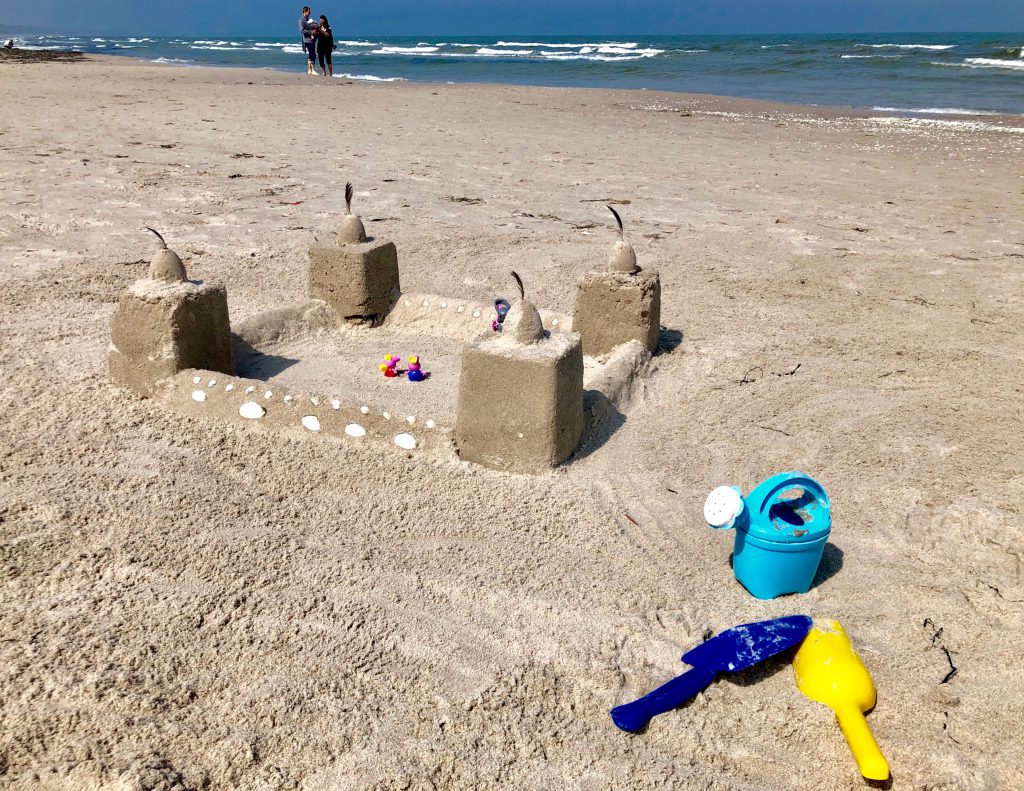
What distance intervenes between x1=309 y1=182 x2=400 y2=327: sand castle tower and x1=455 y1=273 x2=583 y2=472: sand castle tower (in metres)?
1.82

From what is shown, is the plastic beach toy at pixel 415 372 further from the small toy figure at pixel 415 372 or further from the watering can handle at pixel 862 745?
the watering can handle at pixel 862 745

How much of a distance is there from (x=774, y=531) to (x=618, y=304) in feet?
6.89

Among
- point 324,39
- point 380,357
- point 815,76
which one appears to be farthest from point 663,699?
point 815,76

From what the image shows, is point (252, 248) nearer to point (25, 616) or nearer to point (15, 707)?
point (25, 616)

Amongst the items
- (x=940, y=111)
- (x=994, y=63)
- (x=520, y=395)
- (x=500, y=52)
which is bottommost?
(x=520, y=395)

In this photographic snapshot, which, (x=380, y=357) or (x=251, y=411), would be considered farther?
(x=380, y=357)

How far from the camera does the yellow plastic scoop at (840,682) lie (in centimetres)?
216

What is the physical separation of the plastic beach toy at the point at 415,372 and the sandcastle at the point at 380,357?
0.05 metres

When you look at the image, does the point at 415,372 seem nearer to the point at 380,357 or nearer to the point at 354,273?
the point at 380,357

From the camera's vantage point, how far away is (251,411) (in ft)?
12.3

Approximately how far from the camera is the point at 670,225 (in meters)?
7.33

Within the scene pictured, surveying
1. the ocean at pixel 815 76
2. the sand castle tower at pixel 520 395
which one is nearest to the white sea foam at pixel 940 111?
the ocean at pixel 815 76

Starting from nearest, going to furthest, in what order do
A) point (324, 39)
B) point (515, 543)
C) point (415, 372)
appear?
1. point (515, 543)
2. point (415, 372)
3. point (324, 39)

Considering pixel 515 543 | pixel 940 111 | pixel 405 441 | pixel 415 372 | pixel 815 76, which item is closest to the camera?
pixel 515 543
